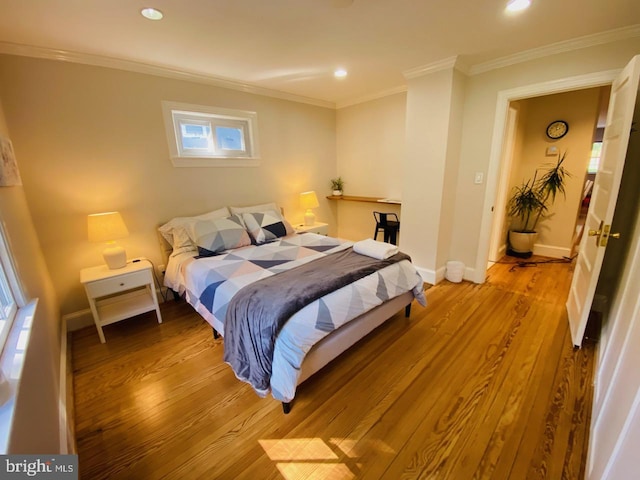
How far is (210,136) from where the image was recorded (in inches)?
128

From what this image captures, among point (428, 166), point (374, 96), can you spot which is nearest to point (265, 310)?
point (428, 166)

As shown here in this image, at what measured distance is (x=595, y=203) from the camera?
218cm

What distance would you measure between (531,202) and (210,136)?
4.36 metres

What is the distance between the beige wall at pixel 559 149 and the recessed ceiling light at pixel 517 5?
2.30 meters

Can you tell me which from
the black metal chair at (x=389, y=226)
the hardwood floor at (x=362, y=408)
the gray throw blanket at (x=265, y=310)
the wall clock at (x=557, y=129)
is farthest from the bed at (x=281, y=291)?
the wall clock at (x=557, y=129)

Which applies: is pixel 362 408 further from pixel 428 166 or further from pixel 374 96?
pixel 374 96

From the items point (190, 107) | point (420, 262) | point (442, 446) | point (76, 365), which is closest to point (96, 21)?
point (190, 107)

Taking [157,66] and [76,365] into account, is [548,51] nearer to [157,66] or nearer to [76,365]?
[157,66]

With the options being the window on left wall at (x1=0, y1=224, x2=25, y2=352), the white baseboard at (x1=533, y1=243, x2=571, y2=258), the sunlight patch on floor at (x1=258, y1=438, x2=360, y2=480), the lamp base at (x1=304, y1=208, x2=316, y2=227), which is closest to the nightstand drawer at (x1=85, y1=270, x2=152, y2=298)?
the window on left wall at (x1=0, y1=224, x2=25, y2=352)

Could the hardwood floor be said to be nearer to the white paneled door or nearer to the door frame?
the white paneled door

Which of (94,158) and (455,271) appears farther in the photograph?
(455,271)

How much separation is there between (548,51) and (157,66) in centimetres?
357

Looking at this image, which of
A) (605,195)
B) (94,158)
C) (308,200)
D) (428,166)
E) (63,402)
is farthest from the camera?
(308,200)

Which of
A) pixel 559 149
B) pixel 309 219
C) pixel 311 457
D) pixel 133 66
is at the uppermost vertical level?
pixel 133 66
